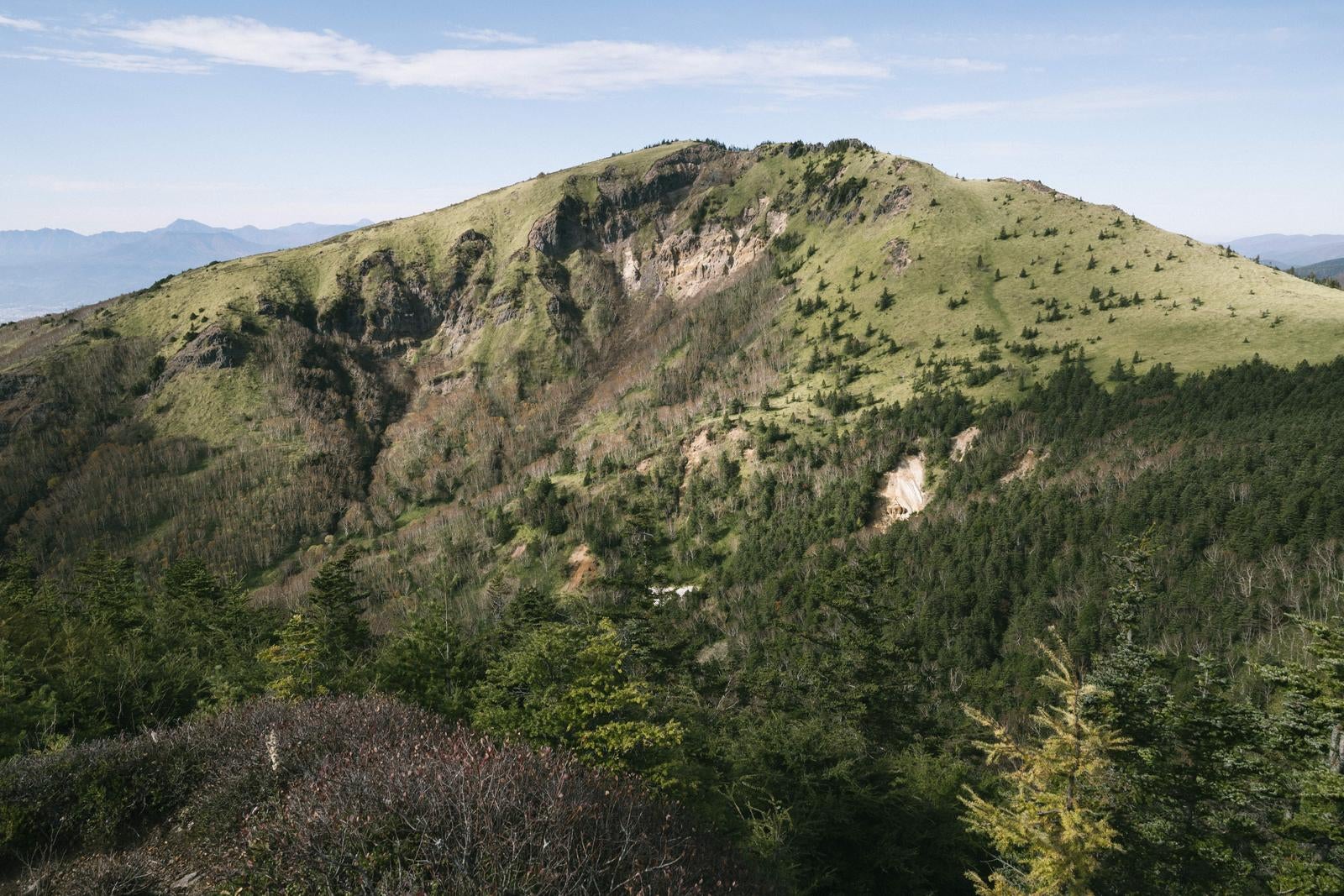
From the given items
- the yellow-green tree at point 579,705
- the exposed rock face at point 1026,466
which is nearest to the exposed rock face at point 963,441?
the exposed rock face at point 1026,466

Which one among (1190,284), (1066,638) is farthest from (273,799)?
(1190,284)

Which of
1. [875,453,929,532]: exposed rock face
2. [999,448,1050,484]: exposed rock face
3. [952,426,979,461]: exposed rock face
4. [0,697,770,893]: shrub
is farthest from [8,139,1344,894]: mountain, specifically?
[875,453,929,532]: exposed rock face

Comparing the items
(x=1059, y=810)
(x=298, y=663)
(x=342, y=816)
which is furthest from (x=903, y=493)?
(x=342, y=816)

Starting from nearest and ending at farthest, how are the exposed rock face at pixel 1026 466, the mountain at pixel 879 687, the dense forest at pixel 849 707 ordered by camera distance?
the mountain at pixel 879 687 → the dense forest at pixel 849 707 → the exposed rock face at pixel 1026 466

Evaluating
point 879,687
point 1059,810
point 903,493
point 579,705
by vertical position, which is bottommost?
point 903,493

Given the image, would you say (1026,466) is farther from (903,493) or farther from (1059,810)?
(1059,810)

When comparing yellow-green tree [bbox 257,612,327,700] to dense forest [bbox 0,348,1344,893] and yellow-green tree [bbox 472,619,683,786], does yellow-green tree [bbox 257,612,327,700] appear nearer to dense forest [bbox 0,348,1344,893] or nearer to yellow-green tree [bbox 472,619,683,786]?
dense forest [bbox 0,348,1344,893]

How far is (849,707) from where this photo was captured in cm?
4441

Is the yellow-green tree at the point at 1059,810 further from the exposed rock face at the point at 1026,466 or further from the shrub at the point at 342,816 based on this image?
the exposed rock face at the point at 1026,466

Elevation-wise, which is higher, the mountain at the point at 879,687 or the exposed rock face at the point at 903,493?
the mountain at the point at 879,687

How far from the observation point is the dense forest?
18969mm

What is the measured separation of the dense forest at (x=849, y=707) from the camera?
1897 cm

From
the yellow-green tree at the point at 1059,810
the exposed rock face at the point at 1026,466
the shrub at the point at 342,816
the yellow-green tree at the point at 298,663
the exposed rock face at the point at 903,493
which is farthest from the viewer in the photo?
the exposed rock face at the point at 903,493

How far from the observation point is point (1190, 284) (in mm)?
187125
